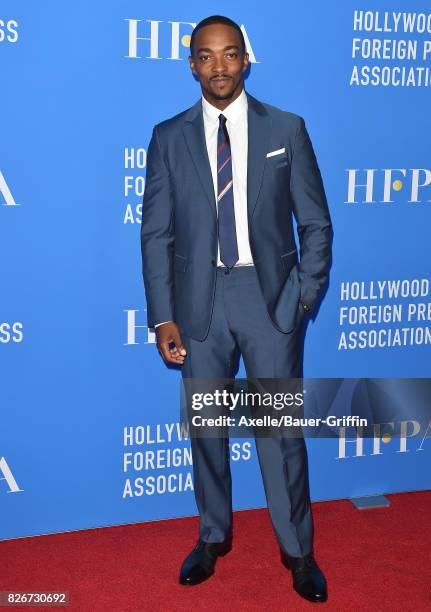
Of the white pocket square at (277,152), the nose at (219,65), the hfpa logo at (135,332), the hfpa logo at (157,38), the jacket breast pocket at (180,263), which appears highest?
the hfpa logo at (157,38)

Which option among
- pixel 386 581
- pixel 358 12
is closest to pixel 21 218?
pixel 358 12

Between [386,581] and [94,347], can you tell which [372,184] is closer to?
[94,347]

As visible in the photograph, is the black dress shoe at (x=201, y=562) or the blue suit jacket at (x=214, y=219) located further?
the black dress shoe at (x=201, y=562)

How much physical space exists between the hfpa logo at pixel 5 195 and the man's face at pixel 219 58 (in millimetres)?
916

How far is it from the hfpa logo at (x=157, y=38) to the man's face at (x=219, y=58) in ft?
1.41

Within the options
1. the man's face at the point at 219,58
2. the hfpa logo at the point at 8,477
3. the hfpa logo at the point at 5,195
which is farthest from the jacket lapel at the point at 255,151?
the hfpa logo at the point at 8,477

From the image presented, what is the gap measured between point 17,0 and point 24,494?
204 centimetres

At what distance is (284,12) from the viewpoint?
332cm

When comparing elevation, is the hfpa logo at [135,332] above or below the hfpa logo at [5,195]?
below

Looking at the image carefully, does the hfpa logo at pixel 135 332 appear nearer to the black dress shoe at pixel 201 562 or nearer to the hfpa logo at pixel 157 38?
the black dress shoe at pixel 201 562

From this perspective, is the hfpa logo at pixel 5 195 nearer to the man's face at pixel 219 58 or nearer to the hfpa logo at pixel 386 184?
the man's face at pixel 219 58

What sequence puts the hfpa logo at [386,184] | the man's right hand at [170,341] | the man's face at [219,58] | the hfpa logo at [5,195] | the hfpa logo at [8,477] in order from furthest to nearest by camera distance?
the hfpa logo at [386,184], the hfpa logo at [8,477], the hfpa logo at [5,195], the man's right hand at [170,341], the man's face at [219,58]

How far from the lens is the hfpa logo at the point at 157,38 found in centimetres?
319

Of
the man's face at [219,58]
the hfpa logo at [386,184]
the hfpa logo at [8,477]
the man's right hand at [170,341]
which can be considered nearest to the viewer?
the man's face at [219,58]
